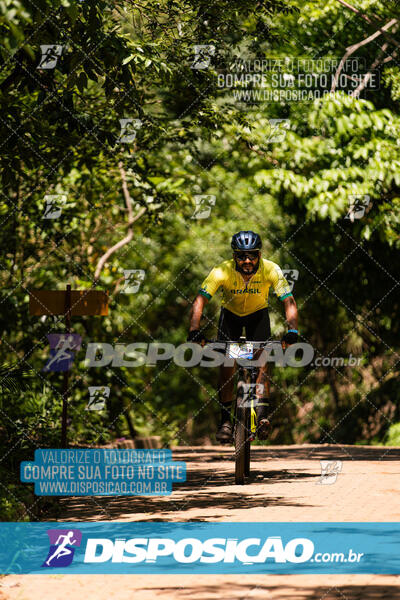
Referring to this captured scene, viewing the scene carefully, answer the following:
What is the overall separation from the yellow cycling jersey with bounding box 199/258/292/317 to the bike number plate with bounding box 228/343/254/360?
540mm

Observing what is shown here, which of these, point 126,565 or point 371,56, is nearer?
point 126,565

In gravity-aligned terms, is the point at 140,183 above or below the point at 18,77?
above

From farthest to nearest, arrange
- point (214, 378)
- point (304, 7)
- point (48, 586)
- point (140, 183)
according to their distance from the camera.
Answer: point (214, 378) → point (304, 7) → point (140, 183) → point (48, 586)

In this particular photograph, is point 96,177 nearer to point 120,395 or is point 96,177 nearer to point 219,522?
point 120,395

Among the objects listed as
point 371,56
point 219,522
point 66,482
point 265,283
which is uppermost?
point 371,56

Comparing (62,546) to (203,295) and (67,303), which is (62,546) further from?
(67,303)

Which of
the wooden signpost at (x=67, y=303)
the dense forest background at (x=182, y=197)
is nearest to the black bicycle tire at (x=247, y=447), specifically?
the wooden signpost at (x=67, y=303)

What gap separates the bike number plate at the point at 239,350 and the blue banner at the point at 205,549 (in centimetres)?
194

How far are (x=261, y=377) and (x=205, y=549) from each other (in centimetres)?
278

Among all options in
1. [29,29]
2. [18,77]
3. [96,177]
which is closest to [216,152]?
[96,177]

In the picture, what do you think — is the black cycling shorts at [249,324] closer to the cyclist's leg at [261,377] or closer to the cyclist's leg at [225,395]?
the cyclist's leg at [261,377]

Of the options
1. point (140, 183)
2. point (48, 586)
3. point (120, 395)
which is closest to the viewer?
point (48, 586)

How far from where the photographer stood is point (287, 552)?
6.80m

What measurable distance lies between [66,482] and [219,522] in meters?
2.91
